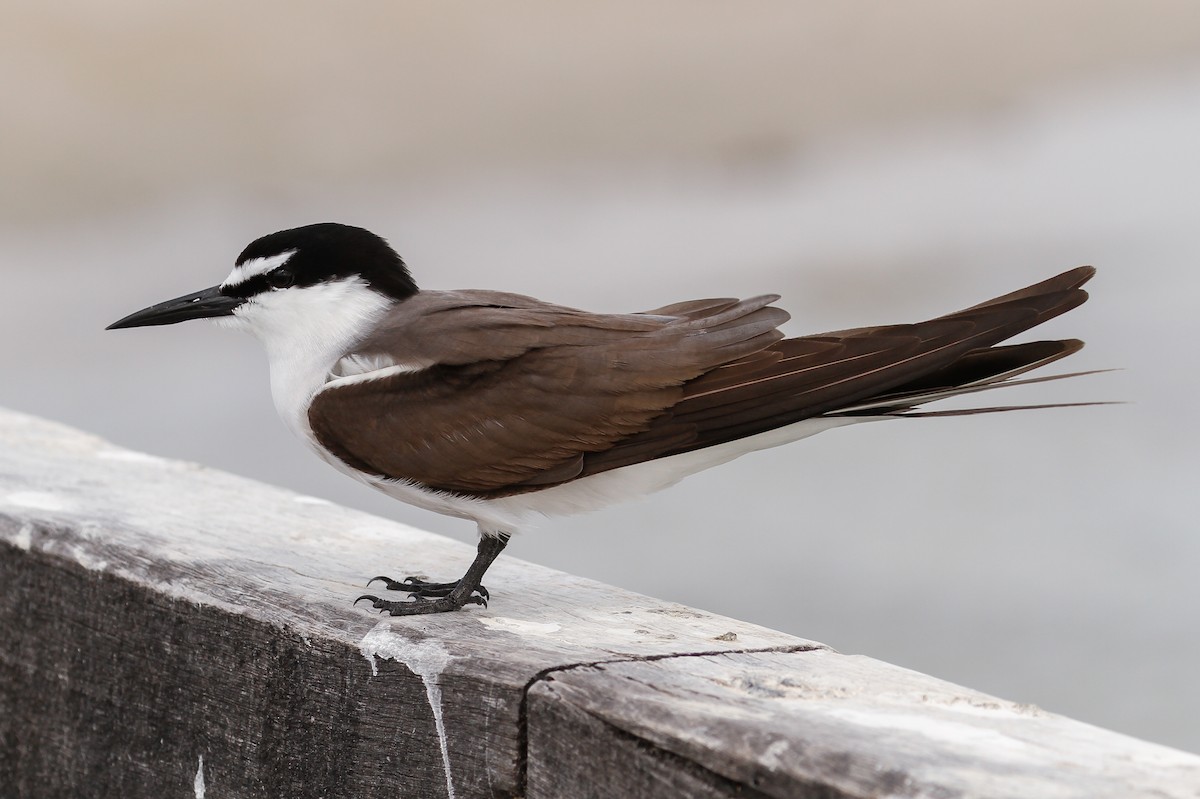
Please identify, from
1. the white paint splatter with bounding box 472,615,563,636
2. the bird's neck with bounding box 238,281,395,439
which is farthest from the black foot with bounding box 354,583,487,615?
the bird's neck with bounding box 238,281,395,439

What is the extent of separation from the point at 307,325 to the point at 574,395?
2.55 feet

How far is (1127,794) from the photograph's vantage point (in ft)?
5.58

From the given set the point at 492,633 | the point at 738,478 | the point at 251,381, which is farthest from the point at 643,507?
the point at 492,633

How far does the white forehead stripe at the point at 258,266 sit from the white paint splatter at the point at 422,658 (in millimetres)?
1297

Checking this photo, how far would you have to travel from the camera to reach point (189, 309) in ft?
12.1

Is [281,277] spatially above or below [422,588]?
above

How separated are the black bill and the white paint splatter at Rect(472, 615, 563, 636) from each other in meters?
1.27

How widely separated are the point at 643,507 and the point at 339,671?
610 centimetres

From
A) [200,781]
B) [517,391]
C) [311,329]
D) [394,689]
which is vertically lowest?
[200,781]

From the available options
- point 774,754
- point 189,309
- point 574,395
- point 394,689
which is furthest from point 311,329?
point 774,754

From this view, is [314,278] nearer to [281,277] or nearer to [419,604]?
[281,277]

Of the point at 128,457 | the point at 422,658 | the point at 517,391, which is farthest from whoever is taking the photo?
the point at 128,457

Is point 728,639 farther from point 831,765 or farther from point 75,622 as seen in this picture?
point 75,622

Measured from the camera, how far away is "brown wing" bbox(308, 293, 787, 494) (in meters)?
3.17
